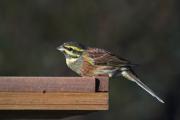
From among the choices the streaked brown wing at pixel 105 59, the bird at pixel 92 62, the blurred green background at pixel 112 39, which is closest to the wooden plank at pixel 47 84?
the bird at pixel 92 62

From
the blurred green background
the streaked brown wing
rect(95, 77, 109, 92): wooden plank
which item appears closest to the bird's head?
the streaked brown wing

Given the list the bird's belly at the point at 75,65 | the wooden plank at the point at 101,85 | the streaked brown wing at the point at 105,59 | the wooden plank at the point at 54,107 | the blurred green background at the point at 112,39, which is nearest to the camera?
the wooden plank at the point at 54,107

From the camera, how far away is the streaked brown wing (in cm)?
827

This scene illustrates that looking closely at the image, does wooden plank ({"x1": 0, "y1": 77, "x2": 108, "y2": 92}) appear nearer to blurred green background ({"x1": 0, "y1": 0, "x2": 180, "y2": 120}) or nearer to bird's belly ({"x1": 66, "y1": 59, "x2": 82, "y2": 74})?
bird's belly ({"x1": 66, "y1": 59, "x2": 82, "y2": 74})

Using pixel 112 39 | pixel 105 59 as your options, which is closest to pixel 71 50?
pixel 105 59

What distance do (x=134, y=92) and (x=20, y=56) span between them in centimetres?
189

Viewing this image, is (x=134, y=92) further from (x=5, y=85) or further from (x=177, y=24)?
(x=5, y=85)

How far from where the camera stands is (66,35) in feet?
50.3

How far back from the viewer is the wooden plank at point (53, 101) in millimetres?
5805

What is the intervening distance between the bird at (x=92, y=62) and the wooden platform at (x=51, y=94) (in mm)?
2205

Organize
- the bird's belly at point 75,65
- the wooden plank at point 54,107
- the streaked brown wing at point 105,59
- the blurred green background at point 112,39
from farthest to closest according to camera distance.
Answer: the blurred green background at point 112,39
the streaked brown wing at point 105,59
the bird's belly at point 75,65
the wooden plank at point 54,107

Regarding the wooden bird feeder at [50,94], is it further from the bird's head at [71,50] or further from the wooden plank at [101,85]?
the bird's head at [71,50]

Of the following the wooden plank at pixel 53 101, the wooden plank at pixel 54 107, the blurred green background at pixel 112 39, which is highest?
the blurred green background at pixel 112 39

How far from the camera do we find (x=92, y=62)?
8.29 m
